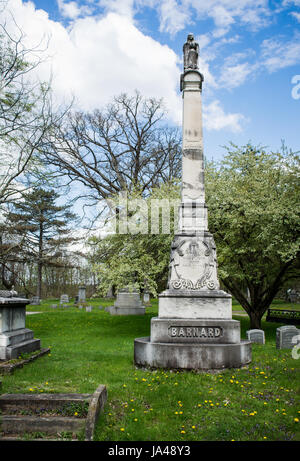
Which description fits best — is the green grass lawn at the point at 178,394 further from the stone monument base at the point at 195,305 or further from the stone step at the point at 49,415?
the stone monument base at the point at 195,305

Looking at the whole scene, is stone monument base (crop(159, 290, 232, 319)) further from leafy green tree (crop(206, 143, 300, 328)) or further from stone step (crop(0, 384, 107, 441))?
leafy green tree (crop(206, 143, 300, 328))

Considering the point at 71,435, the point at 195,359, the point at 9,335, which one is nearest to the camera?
the point at 71,435

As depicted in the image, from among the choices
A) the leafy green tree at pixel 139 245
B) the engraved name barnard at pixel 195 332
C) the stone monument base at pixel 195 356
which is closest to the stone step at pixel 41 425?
the stone monument base at pixel 195 356

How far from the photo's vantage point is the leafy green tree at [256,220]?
458 inches

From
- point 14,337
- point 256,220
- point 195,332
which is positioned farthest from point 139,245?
point 195,332

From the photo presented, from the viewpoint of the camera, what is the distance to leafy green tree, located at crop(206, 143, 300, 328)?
458 inches

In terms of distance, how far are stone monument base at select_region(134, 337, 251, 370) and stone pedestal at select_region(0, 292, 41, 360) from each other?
9.59ft

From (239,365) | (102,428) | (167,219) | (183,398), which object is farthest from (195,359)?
(167,219)

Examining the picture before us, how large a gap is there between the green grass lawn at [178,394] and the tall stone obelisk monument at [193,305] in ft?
0.94

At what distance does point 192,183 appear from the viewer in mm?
8109

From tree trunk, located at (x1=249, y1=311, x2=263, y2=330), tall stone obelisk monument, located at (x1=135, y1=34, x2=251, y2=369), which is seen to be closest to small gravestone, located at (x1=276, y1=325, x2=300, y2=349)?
tall stone obelisk monument, located at (x1=135, y1=34, x2=251, y2=369)

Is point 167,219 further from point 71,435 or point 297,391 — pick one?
point 71,435

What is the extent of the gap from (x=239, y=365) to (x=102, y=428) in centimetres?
348

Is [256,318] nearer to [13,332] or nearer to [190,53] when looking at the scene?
[13,332]
